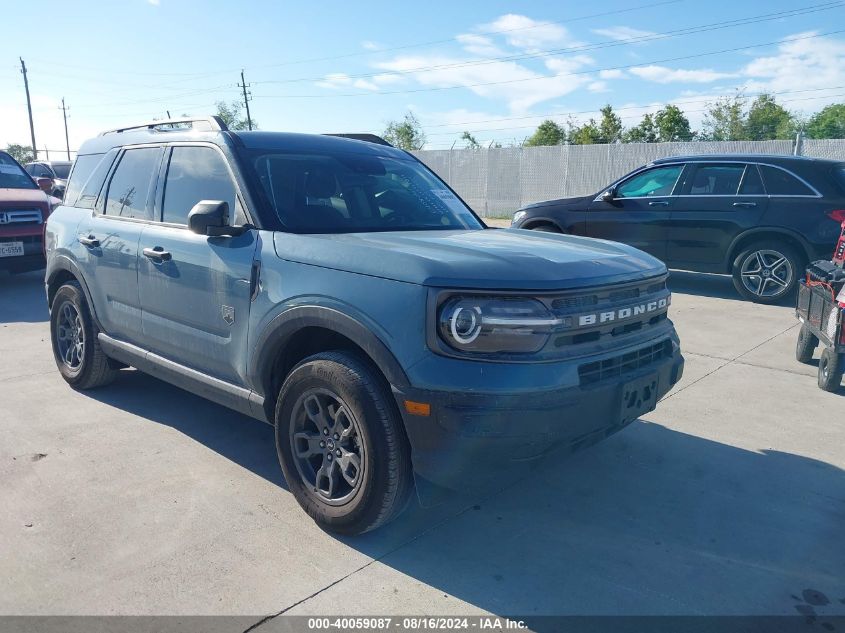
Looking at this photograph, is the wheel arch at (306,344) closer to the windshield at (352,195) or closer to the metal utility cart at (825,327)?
the windshield at (352,195)

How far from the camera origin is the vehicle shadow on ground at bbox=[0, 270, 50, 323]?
831 centimetres

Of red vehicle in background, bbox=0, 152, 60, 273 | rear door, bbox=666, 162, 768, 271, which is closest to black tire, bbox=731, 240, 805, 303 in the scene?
rear door, bbox=666, 162, 768, 271

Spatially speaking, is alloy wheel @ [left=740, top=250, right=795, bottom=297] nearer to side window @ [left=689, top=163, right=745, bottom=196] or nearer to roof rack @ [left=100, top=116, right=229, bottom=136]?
side window @ [left=689, top=163, right=745, bottom=196]

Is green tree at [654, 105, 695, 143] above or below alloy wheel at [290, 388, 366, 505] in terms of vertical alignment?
above

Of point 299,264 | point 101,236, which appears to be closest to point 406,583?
point 299,264

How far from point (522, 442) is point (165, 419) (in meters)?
2.92

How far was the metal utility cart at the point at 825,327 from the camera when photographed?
5016 mm

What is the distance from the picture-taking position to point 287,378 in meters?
3.32

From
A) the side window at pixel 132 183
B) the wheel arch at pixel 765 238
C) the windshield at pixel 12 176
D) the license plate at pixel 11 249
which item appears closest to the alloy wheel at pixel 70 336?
the side window at pixel 132 183

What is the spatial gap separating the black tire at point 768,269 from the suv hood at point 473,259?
5750mm

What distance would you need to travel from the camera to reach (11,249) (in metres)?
9.52

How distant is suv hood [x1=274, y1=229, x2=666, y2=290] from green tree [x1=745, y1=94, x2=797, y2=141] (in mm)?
48218

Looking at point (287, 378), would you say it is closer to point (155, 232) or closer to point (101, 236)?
Answer: point (155, 232)

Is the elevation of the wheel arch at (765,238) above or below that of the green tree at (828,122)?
below
